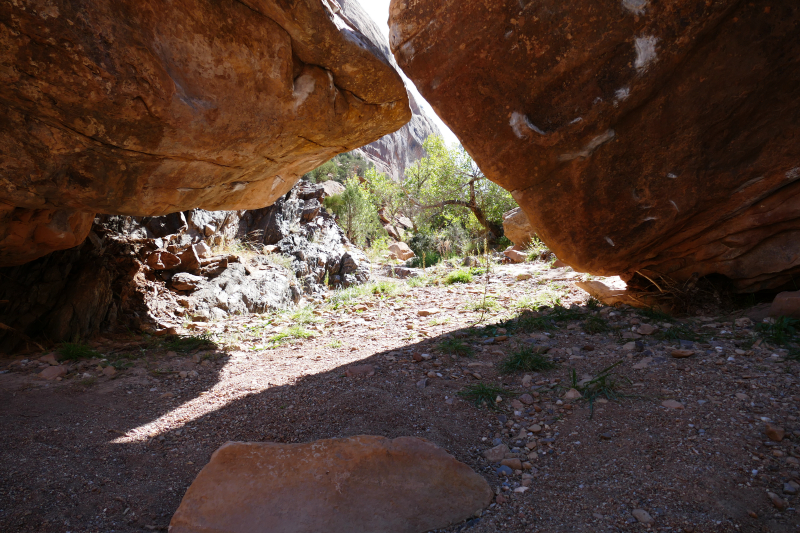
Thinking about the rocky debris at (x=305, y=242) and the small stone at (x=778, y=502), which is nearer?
the small stone at (x=778, y=502)

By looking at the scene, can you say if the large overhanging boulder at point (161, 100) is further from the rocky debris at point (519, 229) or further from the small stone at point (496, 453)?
the rocky debris at point (519, 229)

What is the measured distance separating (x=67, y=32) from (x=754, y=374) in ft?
14.5

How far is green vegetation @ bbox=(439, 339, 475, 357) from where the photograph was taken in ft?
11.4

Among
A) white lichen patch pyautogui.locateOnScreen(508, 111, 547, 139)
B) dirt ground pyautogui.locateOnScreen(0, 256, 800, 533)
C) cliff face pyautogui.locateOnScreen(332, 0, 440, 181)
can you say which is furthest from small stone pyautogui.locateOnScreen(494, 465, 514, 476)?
cliff face pyautogui.locateOnScreen(332, 0, 440, 181)

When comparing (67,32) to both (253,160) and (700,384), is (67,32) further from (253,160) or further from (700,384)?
(700,384)

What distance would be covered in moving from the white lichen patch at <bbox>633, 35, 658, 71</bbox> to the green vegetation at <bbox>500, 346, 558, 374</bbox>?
212cm

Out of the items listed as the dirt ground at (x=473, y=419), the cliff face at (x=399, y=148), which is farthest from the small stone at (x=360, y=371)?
the cliff face at (x=399, y=148)

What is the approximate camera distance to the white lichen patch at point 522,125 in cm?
321

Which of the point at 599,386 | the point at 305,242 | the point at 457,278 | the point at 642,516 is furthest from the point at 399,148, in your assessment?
the point at 642,516

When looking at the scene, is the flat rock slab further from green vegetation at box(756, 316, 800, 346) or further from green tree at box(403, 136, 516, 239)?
green tree at box(403, 136, 516, 239)

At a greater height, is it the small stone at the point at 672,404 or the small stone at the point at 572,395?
the small stone at the point at 672,404

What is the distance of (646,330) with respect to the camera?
3375 millimetres

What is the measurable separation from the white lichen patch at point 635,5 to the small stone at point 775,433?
8.40ft

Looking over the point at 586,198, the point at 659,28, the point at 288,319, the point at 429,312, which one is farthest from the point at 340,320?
the point at 659,28
